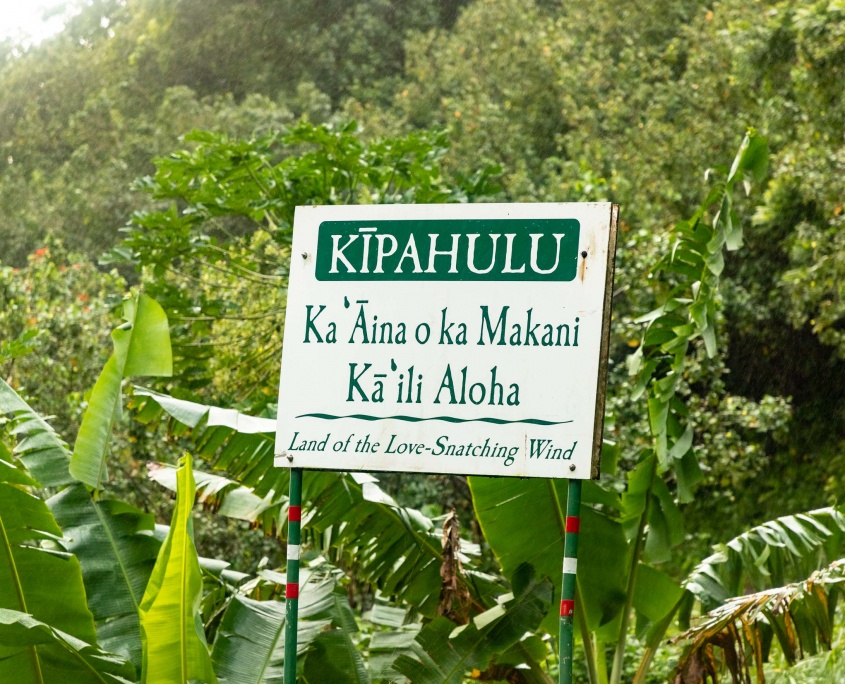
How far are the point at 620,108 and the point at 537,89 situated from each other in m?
3.21

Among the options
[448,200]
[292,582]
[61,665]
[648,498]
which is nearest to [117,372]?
[61,665]

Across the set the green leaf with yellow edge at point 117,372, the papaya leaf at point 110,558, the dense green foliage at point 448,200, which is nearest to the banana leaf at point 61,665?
the dense green foliage at point 448,200

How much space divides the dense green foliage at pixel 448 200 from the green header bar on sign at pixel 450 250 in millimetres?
943

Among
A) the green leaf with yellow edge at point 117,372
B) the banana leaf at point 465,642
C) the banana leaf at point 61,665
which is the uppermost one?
the green leaf with yellow edge at point 117,372

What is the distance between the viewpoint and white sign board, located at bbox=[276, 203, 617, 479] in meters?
3.39

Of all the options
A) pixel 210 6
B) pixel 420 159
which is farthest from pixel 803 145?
pixel 210 6

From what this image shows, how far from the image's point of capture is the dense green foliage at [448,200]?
14.3 ft

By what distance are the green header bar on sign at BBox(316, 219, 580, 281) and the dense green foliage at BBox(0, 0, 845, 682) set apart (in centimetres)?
94

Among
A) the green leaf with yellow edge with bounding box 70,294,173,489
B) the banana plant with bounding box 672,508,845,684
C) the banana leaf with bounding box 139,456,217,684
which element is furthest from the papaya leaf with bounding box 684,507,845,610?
the green leaf with yellow edge with bounding box 70,294,173,489

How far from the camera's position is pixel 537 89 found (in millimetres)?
19062

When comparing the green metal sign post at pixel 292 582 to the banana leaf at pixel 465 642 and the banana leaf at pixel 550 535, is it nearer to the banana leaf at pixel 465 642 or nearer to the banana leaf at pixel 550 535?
the banana leaf at pixel 465 642

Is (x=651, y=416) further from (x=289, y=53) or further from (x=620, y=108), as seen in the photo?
(x=289, y=53)

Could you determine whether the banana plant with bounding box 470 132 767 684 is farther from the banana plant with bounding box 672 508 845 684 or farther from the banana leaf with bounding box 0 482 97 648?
the banana leaf with bounding box 0 482 97 648

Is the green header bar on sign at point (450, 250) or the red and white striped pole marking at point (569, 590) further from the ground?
the green header bar on sign at point (450, 250)
